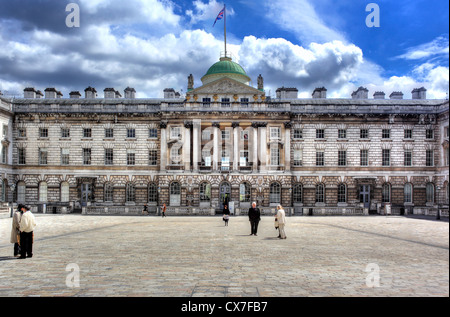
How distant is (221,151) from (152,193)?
1013 cm

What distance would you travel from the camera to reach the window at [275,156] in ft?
151

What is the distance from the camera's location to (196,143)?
45.9m

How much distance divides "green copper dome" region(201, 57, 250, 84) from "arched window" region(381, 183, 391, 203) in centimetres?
2292

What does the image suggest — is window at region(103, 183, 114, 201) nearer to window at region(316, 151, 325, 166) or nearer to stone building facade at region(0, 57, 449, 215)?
stone building facade at region(0, 57, 449, 215)

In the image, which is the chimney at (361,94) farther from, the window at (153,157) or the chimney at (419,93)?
the window at (153,157)

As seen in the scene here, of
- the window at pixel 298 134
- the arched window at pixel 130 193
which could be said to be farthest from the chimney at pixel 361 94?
the arched window at pixel 130 193

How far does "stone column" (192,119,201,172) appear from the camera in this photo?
150 feet

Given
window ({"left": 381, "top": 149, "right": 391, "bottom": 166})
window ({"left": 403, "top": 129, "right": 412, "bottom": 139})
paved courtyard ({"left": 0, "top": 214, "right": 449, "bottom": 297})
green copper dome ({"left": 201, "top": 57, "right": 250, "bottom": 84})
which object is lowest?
paved courtyard ({"left": 0, "top": 214, "right": 449, "bottom": 297})

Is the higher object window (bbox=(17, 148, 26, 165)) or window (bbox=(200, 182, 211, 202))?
window (bbox=(17, 148, 26, 165))

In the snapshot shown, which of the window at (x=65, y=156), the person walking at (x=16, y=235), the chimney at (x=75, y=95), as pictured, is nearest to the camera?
the person walking at (x=16, y=235)

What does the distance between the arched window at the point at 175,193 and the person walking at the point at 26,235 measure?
33.1 metres

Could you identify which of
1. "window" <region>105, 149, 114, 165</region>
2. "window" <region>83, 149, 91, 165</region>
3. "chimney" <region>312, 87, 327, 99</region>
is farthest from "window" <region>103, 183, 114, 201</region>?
"chimney" <region>312, 87, 327, 99</region>

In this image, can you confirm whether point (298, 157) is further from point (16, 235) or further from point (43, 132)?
point (16, 235)
